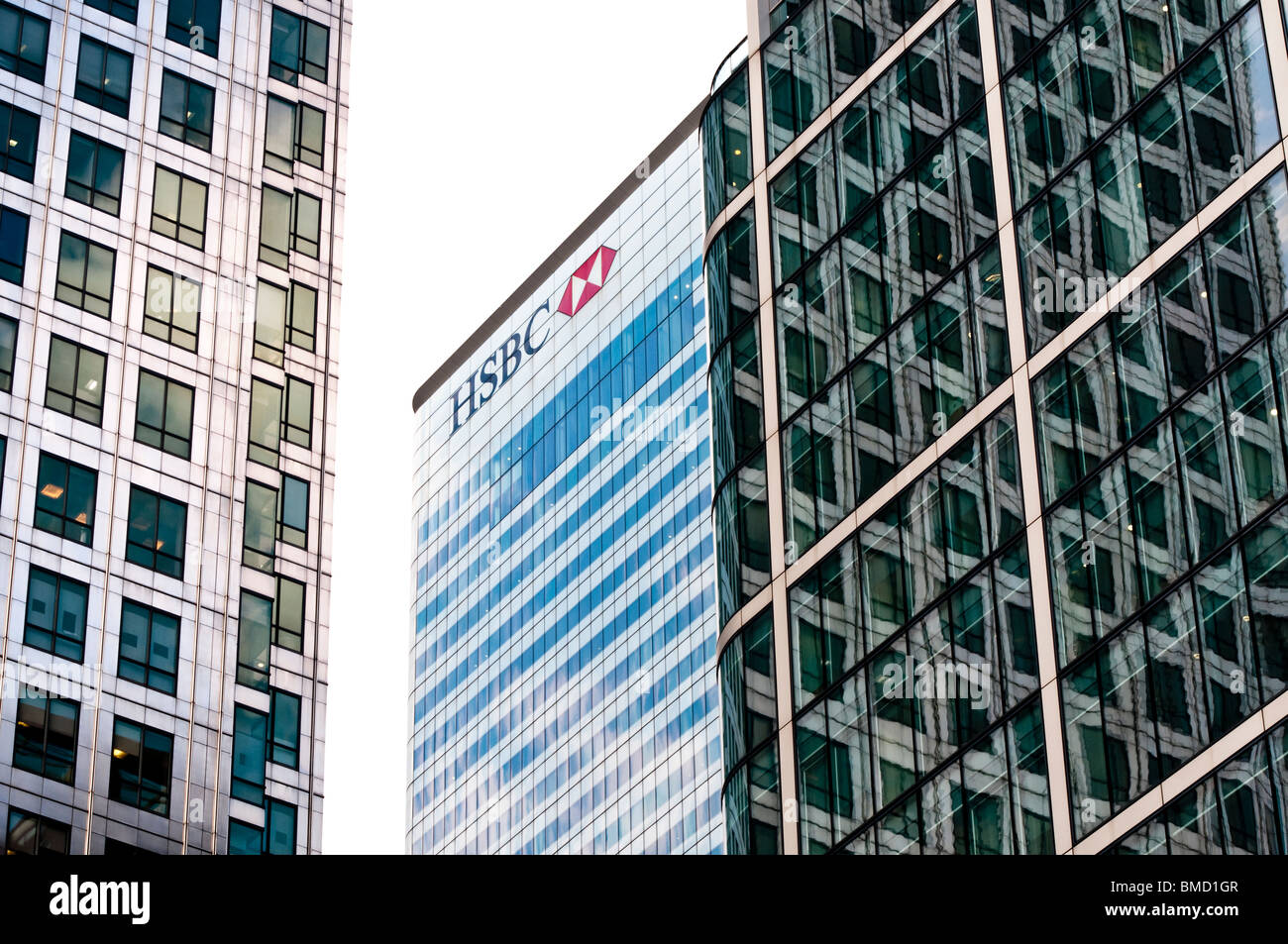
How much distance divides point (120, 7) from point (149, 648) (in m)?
25.5

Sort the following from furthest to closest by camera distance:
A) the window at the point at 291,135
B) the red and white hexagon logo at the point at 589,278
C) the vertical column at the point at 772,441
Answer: the red and white hexagon logo at the point at 589,278
the window at the point at 291,135
the vertical column at the point at 772,441

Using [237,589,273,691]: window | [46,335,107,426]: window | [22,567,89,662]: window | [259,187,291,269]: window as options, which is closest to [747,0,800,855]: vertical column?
[259,187,291,269]: window

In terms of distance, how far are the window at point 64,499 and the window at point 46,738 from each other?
6.05 meters

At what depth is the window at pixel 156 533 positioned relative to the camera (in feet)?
256

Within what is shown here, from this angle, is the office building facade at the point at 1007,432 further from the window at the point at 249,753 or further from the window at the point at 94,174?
the window at the point at 94,174

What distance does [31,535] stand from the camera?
248ft

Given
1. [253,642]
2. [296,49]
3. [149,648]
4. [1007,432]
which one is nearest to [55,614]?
[149,648]

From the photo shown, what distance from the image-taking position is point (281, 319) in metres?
86.5

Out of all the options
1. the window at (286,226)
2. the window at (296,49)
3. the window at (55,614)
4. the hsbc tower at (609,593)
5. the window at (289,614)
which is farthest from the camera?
the hsbc tower at (609,593)

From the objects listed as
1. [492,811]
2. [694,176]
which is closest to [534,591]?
[492,811]

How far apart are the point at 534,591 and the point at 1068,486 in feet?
427

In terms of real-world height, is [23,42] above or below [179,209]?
above

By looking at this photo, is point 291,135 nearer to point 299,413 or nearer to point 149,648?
point 299,413

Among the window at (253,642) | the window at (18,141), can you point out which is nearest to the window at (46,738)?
the window at (253,642)
